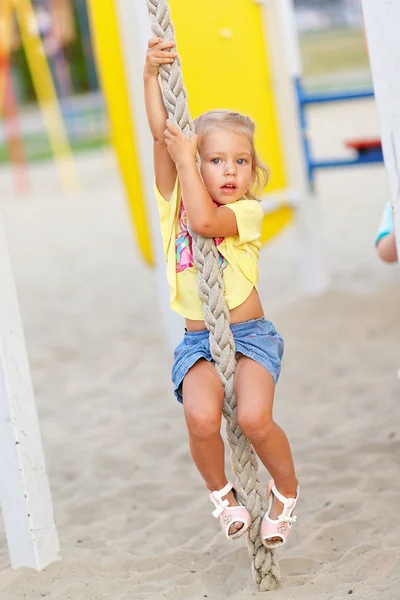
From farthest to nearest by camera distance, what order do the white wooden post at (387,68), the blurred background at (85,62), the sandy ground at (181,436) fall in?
the blurred background at (85,62) < the sandy ground at (181,436) < the white wooden post at (387,68)

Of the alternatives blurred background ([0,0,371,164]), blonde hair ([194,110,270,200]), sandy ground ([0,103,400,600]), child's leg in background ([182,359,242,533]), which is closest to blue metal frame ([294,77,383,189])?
sandy ground ([0,103,400,600])

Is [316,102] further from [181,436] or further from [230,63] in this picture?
[181,436]

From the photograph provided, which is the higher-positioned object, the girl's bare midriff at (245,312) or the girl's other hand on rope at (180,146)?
the girl's other hand on rope at (180,146)

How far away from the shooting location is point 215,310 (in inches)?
87.9

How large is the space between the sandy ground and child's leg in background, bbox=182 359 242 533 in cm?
36

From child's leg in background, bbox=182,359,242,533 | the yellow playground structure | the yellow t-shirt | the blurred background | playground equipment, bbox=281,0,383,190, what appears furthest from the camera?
the blurred background

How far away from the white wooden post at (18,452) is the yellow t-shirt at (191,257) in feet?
1.64

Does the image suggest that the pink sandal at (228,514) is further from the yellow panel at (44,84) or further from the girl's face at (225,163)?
the yellow panel at (44,84)

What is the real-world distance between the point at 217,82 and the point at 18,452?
8.10 ft

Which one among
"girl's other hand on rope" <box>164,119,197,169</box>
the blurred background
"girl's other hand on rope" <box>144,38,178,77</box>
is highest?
the blurred background

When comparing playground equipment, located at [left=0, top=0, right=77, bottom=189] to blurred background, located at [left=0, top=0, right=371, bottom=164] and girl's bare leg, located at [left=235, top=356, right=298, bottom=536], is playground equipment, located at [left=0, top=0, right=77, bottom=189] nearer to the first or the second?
blurred background, located at [left=0, top=0, right=371, bottom=164]

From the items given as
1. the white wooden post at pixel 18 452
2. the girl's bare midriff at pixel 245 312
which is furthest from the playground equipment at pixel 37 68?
the girl's bare midriff at pixel 245 312

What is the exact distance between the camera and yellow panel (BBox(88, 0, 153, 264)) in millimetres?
4473

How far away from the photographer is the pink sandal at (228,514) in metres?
2.24
